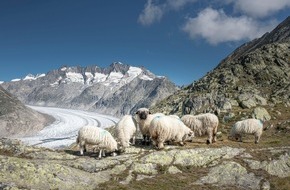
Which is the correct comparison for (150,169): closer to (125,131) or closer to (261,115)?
(125,131)

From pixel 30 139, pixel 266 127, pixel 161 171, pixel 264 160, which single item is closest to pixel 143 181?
pixel 161 171

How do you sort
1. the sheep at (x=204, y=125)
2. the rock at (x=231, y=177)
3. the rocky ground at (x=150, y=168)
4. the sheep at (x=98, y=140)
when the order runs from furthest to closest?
1. the sheep at (x=204, y=125)
2. the sheep at (x=98, y=140)
3. the rock at (x=231, y=177)
4. the rocky ground at (x=150, y=168)

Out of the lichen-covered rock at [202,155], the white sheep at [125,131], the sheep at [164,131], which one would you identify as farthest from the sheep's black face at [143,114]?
the lichen-covered rock at [202,155]

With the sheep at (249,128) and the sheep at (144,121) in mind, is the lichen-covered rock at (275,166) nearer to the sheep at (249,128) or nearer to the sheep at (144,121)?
the sheep at (144,121)

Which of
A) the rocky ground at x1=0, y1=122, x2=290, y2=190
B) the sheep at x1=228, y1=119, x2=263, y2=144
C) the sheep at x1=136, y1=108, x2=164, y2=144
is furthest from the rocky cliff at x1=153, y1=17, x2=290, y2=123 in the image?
the rocky ground at x1=0, y1=122, x2=290, y2=190

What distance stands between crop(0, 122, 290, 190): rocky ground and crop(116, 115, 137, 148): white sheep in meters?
1.34

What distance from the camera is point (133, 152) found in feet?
79.2

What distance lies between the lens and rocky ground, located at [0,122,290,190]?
17.8 m

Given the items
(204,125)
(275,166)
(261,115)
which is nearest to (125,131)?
(204,125)

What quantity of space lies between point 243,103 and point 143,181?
65.3 meters

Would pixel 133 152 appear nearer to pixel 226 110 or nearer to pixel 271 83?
pixel 226 110

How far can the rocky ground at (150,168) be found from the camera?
58.5 ft

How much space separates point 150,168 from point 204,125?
11150mm

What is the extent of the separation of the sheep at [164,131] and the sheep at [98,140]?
11.3 ft
